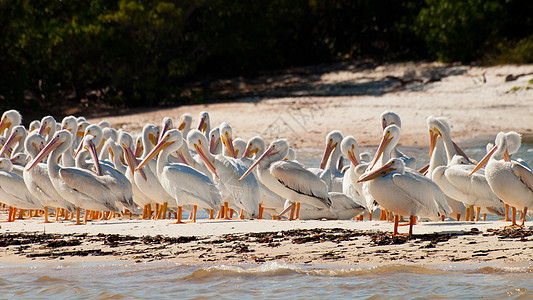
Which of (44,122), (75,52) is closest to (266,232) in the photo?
(44,122)

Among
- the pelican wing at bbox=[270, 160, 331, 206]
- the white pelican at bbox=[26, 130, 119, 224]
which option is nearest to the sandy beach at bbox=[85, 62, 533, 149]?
the pelican wing at bbox=[270, 160, 331, 206]

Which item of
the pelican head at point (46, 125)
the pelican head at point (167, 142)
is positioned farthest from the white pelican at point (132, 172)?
the pelican head at point (46, 125)

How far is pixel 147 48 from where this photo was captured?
61.6 ft

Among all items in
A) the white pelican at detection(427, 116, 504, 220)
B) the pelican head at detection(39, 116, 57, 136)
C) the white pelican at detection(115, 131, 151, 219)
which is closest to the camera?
the white pelican at detection(427, 116, 504, 220)

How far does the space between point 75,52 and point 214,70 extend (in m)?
5.19

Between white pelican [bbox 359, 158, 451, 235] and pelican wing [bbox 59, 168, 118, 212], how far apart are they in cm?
264

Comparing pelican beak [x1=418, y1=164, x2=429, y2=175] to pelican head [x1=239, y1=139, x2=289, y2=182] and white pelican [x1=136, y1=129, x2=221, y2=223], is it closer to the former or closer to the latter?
pelican head [x1=239, y1=139, x2=289, y2=182]

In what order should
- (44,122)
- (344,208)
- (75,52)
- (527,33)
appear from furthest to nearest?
(527,33) < (75,52) < (44,122) < (344,208)

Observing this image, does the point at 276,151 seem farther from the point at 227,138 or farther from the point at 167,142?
the point at 227,138

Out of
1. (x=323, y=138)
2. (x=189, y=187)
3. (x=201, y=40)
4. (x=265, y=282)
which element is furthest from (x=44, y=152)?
(x=201, y=40)

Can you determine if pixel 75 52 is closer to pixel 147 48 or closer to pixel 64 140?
pixel 147 48

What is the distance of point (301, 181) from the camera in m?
8.05

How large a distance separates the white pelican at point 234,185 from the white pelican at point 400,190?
193cm

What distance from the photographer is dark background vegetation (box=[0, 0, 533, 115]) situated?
17.2 m
